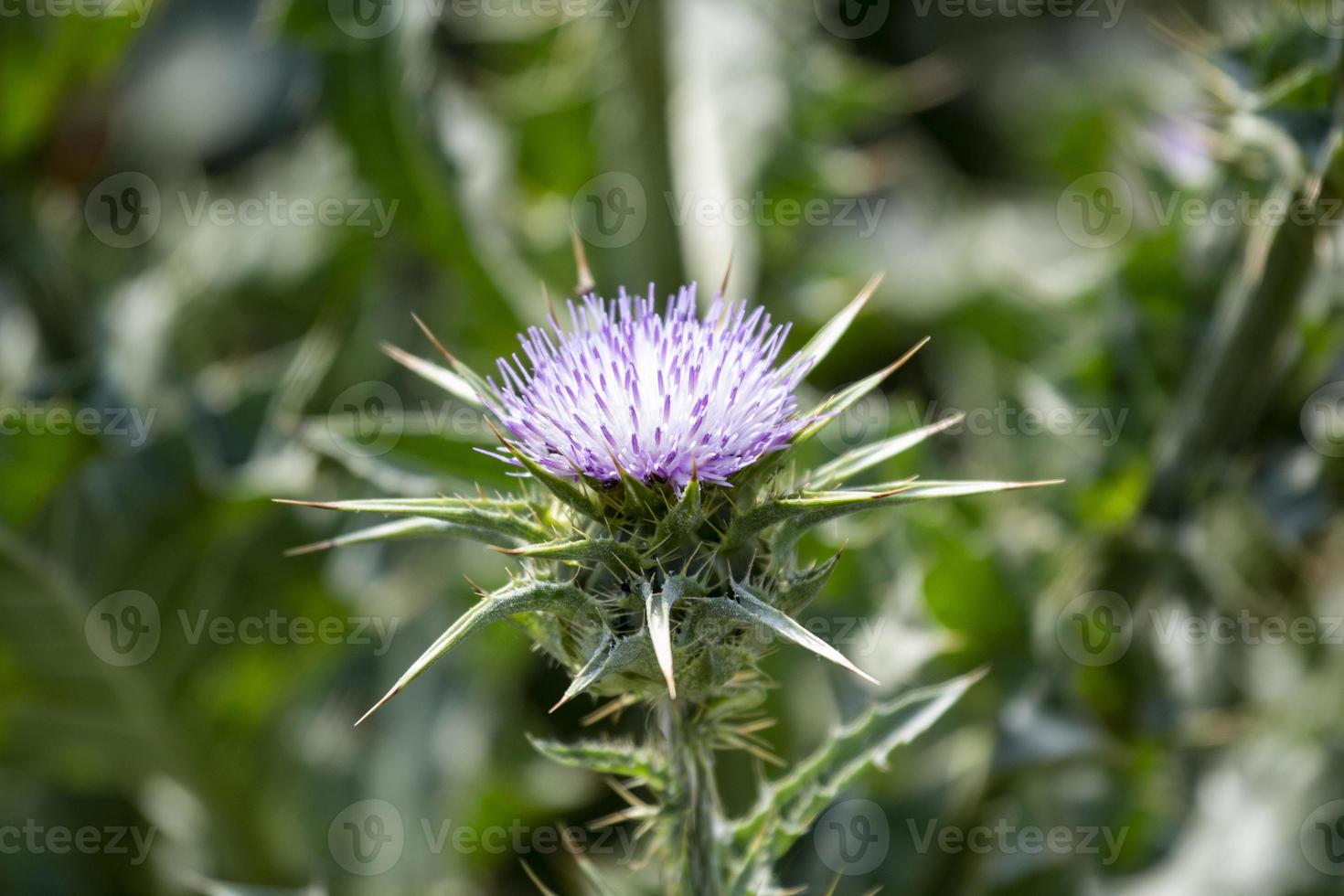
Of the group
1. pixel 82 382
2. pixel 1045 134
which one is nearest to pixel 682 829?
pixel 82 382

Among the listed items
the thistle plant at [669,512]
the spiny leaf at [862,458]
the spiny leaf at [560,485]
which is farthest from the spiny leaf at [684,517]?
the spiny leaf at [862,458]

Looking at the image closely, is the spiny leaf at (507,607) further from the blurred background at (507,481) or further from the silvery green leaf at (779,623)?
the blurred background at (507,481)

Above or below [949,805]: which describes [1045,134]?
above

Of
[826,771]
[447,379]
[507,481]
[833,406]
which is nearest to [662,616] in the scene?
[833,406]

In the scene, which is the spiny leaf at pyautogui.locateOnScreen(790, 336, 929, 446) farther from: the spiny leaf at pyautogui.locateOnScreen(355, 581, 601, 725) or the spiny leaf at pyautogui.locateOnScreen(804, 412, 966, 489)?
the spiny leaf at pyautogui.locateOnScreen(355, 581, 601, 725)

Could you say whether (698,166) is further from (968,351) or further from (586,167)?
(968,351)

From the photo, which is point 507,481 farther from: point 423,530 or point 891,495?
point 891,495

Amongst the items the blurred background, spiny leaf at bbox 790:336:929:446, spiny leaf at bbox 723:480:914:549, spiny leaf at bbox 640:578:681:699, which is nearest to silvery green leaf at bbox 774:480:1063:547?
spiny leaf at bbox 723:480:914:549
